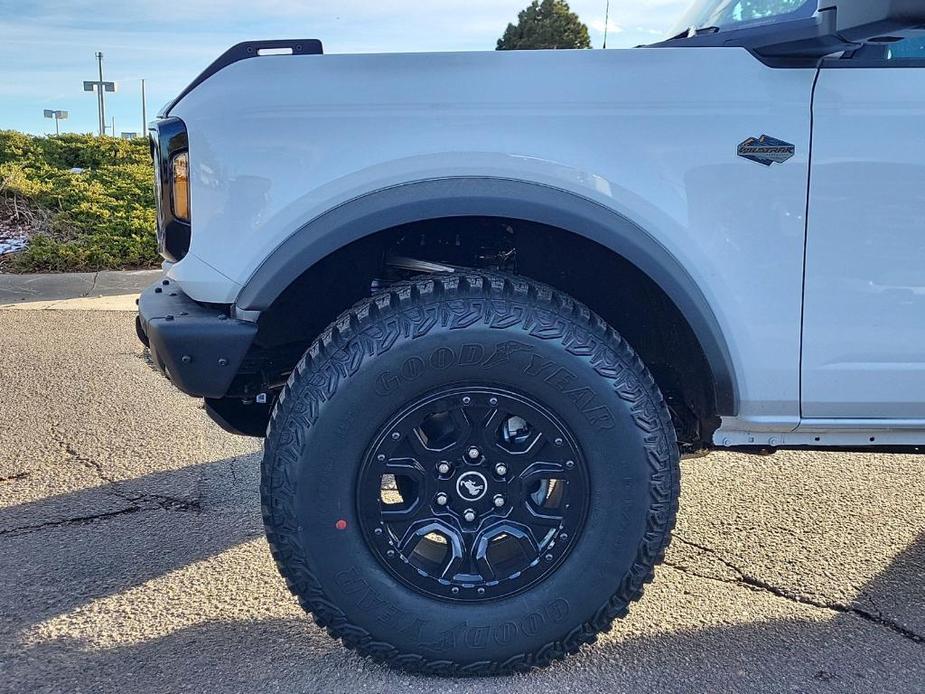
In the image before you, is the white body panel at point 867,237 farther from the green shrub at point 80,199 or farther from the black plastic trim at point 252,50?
the green shrub at point 80,199

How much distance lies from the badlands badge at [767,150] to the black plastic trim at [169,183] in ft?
4.86

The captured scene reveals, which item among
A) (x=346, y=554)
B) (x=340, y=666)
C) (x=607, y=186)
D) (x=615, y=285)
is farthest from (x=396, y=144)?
(x=340, y=666)

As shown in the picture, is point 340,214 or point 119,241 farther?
point 119,241

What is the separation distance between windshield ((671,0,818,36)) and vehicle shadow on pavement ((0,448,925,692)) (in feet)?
5.97

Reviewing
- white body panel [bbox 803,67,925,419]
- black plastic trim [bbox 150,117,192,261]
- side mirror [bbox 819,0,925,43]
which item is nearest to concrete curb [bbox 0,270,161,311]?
black plastic trim [bbox 150,117,192,261]

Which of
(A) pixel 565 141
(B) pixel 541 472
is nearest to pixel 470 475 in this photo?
(B) pixel 541 472

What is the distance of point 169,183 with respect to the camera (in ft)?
7.55

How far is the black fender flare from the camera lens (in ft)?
6.82

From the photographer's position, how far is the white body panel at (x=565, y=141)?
6.85ft

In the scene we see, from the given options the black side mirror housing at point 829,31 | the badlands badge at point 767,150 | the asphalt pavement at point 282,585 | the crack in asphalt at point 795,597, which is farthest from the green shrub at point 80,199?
the badlands badge at point 767,150

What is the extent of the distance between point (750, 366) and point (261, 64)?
154 centimetres

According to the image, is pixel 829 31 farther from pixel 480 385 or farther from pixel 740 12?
pixel 480 385

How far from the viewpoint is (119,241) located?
8.56 meters

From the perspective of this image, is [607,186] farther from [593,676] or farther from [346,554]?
[593,676]
